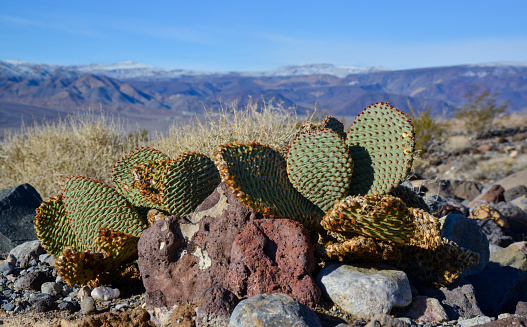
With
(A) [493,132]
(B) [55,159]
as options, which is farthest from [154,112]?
(B) [55,159]

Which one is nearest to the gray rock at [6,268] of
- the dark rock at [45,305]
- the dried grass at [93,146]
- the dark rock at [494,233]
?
the dark rock at [45,305]

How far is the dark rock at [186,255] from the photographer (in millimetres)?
2953

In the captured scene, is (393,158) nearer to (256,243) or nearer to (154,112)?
(256,243)

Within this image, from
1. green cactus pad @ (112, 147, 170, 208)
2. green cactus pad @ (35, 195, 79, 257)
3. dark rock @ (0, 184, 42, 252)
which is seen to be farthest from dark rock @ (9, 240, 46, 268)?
green cactus pad @ (112, 147, 170, 208)

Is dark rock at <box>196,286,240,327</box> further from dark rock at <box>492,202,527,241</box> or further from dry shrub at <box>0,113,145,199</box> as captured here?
dark rock at <box>492,202,527,241</box>

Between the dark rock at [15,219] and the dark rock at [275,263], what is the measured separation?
3.04m

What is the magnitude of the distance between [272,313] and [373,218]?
2.72 ft

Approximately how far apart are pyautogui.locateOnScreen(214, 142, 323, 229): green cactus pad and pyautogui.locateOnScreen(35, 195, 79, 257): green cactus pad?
1486 millimetres

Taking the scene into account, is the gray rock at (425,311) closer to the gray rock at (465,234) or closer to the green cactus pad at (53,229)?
the gray rock at (465,234)

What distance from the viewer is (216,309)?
8.46 feet

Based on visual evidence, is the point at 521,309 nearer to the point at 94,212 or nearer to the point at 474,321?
the point at 474,321

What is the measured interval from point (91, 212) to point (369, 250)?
2.12m

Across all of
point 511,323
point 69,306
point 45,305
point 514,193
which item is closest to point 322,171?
point 511,323

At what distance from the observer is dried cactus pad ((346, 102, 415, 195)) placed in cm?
323
